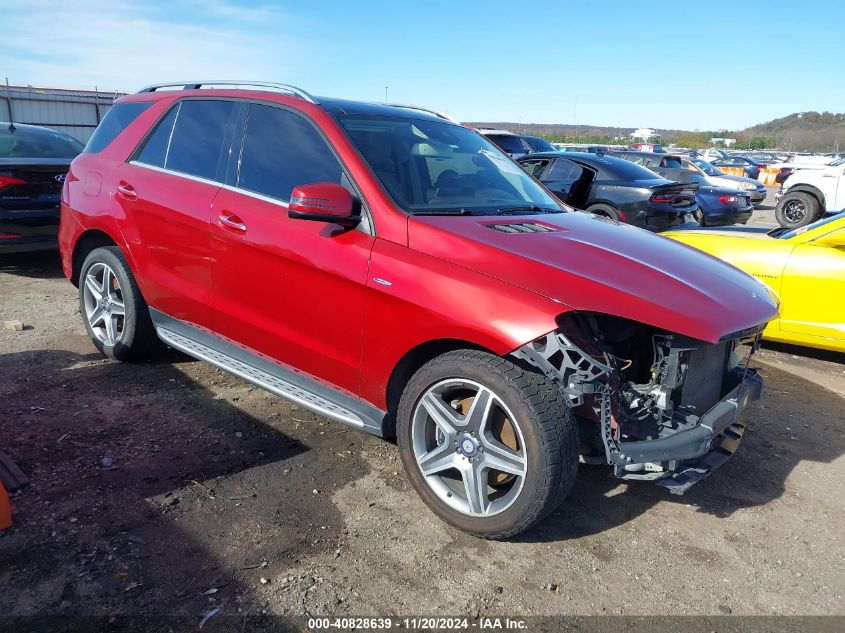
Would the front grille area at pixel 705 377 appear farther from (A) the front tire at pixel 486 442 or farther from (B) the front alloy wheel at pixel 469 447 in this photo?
(B) the front alloy wheel at pixel 469 447

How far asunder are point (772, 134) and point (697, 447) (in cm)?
12985

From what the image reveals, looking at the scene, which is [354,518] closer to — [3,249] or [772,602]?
[772,602]

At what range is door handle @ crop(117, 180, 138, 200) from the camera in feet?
14.4

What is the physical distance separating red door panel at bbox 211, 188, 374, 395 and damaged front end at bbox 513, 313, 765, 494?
0.98m

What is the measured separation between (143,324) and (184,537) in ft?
7.01

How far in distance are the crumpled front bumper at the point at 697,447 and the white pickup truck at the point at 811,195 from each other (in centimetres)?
1309

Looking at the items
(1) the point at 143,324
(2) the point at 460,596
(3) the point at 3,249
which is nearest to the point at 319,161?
(1) the point at 143,324

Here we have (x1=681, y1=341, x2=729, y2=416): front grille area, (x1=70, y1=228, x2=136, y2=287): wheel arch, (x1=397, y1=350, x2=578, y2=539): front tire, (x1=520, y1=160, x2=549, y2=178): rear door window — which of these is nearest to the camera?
(x1=397, y1=350, x2=578, y2=539): front tire

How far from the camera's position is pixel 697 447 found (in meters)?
2.89

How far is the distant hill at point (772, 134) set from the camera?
276 feet

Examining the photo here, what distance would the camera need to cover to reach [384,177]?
346 centimetres

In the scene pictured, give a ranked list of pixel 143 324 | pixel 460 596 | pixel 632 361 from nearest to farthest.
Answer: pixel 460 596 < pixel 632 361 < pixel 143 324

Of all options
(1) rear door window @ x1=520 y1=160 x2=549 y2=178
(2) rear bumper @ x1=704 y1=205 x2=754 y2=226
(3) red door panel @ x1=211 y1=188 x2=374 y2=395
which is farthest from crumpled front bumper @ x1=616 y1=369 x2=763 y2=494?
(2) rear bumper @ x1=704 y1=205 x2=754 y2=226

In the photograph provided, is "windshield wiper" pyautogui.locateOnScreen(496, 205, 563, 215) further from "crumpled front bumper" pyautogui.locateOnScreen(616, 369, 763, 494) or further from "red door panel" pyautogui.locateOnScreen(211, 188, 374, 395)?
"crumpled front bumper" pyautogui.locateOnScreen(616, 369, 763, 494)
